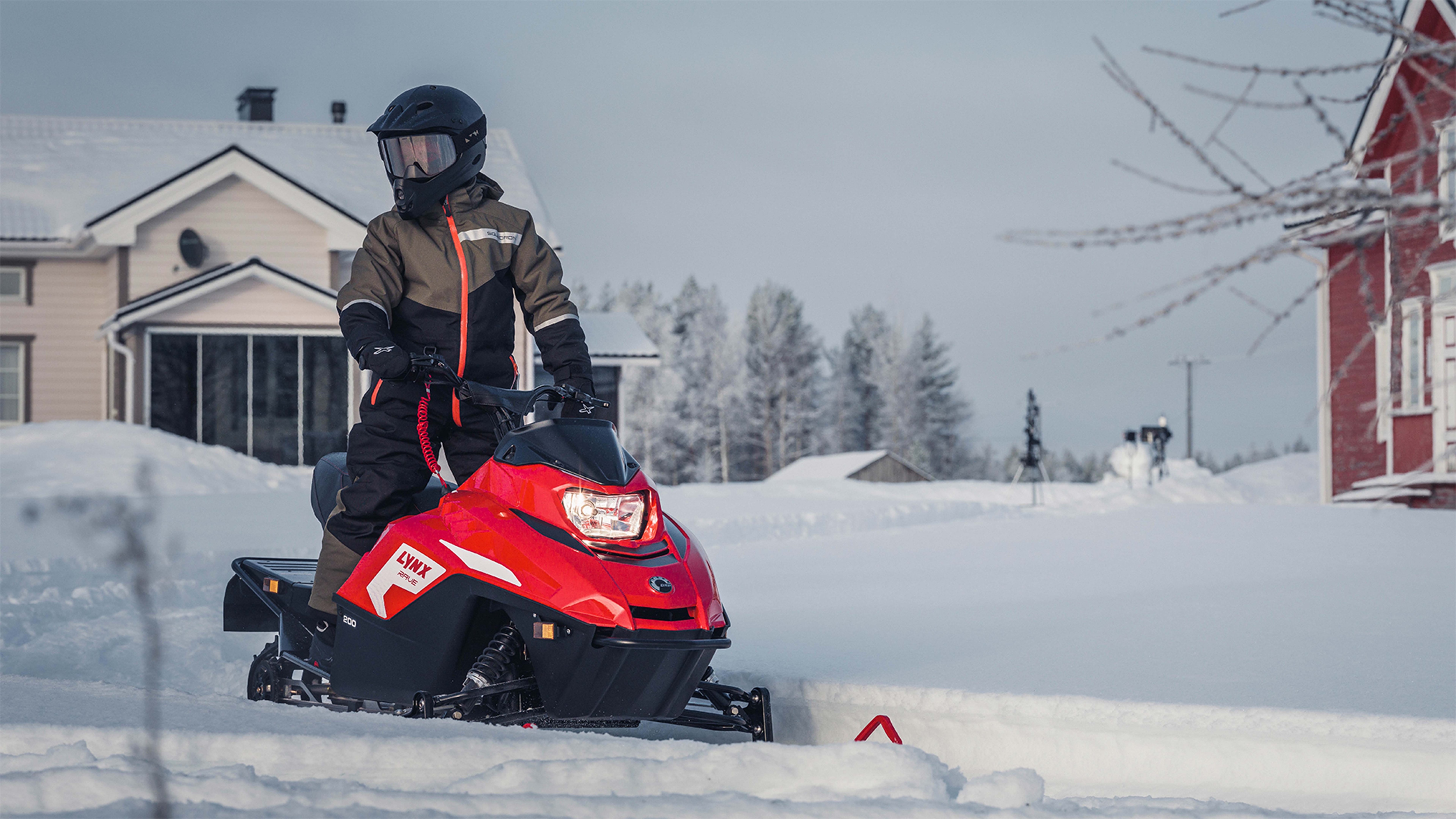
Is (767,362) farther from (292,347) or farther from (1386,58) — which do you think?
(1386,58)

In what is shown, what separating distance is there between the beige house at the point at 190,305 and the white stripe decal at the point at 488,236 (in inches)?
640

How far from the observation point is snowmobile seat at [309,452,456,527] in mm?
3900

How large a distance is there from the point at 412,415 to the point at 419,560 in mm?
507

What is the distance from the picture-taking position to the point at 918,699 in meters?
4.06

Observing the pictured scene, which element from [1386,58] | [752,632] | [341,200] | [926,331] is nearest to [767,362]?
[926,331]

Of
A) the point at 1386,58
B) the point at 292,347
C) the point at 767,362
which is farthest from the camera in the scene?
the point at 767,362

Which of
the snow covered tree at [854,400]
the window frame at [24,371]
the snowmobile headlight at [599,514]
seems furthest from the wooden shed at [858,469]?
the snowmobile headlight at [599,514]

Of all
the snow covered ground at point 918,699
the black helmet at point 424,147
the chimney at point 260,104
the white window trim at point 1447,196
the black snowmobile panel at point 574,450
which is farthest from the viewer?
the chimney at point 260,104

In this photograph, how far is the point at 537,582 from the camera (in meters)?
3.26

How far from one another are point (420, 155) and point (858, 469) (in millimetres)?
35751

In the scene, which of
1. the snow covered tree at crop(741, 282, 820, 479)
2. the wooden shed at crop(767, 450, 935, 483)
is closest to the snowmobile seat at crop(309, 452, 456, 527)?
the wooden shed at crop(767, 450, 935, 483)

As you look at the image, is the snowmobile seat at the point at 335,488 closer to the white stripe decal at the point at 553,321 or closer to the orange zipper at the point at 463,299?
the orange zipper at the point at 463,299

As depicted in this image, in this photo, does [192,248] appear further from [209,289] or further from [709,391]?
[709,391]

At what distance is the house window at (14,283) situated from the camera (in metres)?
20.2
